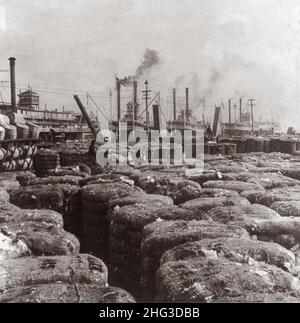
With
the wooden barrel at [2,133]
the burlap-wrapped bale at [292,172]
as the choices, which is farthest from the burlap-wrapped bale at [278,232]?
the wooden barrel at [2,133]

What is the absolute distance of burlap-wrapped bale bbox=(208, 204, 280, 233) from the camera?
4.53 m

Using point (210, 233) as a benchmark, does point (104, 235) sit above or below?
below

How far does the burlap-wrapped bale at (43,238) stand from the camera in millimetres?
3746

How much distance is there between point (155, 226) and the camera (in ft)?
14.3

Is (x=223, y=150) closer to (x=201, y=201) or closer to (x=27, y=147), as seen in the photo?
(x=27, y=147)

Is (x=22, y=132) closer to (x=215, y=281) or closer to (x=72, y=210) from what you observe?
(x=72, y=210)

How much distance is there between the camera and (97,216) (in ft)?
20.0

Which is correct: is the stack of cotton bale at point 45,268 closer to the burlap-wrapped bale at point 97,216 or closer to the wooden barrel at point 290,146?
the burlap-wrapped bale at point 97,216

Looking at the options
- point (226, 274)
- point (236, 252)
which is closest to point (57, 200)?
point (236, 252)

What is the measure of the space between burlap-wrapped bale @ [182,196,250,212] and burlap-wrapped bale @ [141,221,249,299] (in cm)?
103

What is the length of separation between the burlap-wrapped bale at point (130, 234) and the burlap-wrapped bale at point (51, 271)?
4.41ft

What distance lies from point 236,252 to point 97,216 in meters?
3.07

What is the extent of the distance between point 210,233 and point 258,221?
779mm
